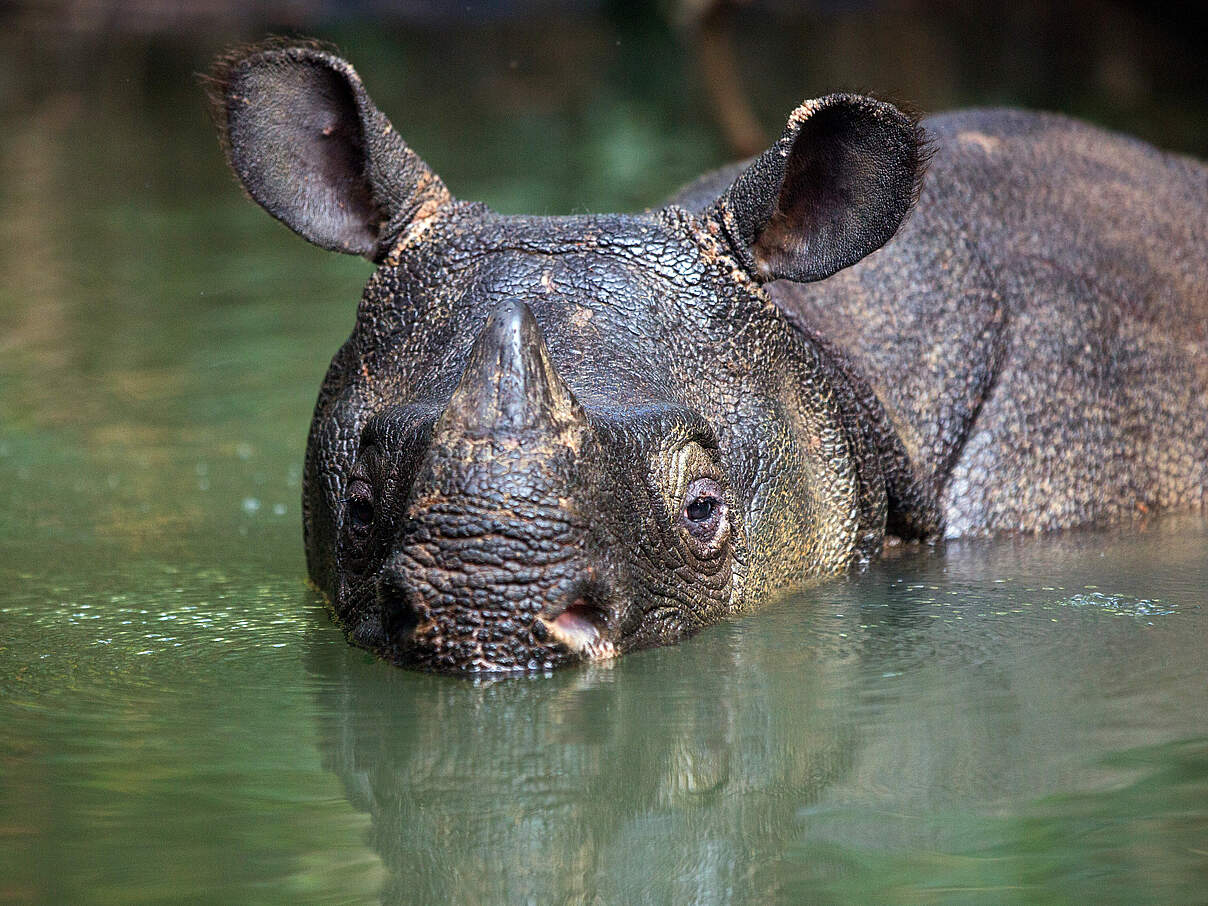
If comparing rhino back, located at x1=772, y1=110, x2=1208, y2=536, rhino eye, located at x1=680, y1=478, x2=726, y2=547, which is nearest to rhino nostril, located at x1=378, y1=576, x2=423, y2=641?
rhino eye, located at x1=680, y1=478, x2=726, y2=547

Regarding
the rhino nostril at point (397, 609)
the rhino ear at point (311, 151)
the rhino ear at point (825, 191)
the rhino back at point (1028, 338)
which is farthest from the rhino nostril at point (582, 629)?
the rhino back at point (1028, 338)

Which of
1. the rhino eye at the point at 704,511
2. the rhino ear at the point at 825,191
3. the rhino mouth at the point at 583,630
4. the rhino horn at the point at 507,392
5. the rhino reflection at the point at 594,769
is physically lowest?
the rhino reflection at the point at 594,769

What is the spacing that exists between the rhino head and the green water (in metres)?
0.18

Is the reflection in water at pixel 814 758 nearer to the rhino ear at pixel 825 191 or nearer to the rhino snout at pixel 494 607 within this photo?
the rhino snout at pixel 494 607

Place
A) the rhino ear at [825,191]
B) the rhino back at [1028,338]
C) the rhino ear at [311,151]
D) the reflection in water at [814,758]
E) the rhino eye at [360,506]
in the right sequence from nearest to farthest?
the reflection in water at [814,758], the rhino eye at [360,506], the rhino ear at [825,191], the rhino ear at [311,151], the rhino back at [1028,338]

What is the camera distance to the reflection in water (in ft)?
10.8

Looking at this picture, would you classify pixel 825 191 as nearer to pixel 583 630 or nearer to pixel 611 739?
pixel 583 630

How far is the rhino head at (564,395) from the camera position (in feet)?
13.4

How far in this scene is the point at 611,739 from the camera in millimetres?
3961

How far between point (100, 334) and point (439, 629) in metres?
6.58

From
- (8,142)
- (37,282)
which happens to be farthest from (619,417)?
(8,142)

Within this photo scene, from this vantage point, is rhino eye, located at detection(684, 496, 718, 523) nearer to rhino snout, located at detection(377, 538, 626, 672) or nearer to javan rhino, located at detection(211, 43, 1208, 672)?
javan rhino, located at detection(211, 43, 1208, 672)

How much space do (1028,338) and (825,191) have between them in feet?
4.13

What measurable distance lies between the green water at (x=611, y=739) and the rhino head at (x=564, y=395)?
0.61 feet
